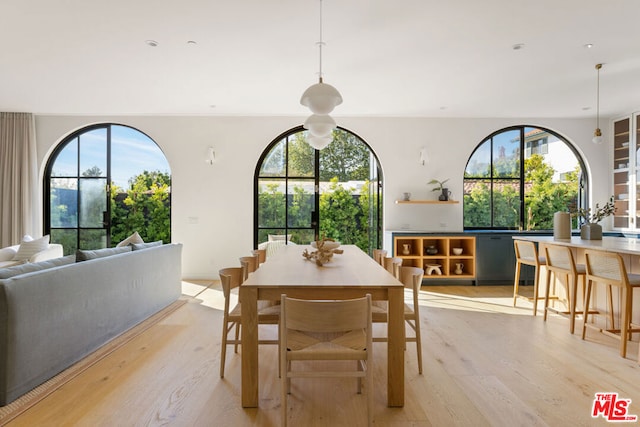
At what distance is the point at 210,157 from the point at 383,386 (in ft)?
15.5

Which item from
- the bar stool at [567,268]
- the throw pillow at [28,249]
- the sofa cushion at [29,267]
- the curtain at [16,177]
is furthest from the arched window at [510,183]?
the curtain at [16,177]

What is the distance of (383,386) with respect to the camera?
2.30 metres

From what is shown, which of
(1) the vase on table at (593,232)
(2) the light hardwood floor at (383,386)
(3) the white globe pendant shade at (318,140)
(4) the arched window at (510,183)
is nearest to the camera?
(2) the light hardwood floor at (383,386)

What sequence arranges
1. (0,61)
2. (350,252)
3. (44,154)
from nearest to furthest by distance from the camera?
(350,252), (0,61), (44,154)

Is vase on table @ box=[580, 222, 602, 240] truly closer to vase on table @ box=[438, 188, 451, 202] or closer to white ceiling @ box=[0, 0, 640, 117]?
white ceiling @ box=[0, 0, 640, 117]

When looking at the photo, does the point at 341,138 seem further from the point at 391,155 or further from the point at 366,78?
the point at 366,78

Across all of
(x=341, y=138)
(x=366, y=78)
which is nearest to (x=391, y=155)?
(x=341, y=138)

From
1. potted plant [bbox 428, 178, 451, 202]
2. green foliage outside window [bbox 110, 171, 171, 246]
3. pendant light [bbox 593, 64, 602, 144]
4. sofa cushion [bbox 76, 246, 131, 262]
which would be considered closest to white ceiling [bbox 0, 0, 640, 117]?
pendant light [bbox 593, 64, 602, 144]

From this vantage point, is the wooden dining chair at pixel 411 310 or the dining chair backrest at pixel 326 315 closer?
the dining chair backrest at pixel 326 315

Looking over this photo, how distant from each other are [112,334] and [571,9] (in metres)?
4.80

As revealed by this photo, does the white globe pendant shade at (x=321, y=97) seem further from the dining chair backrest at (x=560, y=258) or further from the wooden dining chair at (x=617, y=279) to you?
the dining chair backrest at (x=560, y=258)

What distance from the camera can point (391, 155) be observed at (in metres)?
6.05

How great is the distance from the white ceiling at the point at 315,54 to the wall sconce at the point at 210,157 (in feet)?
2.22

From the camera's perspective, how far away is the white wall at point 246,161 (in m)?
5.95
